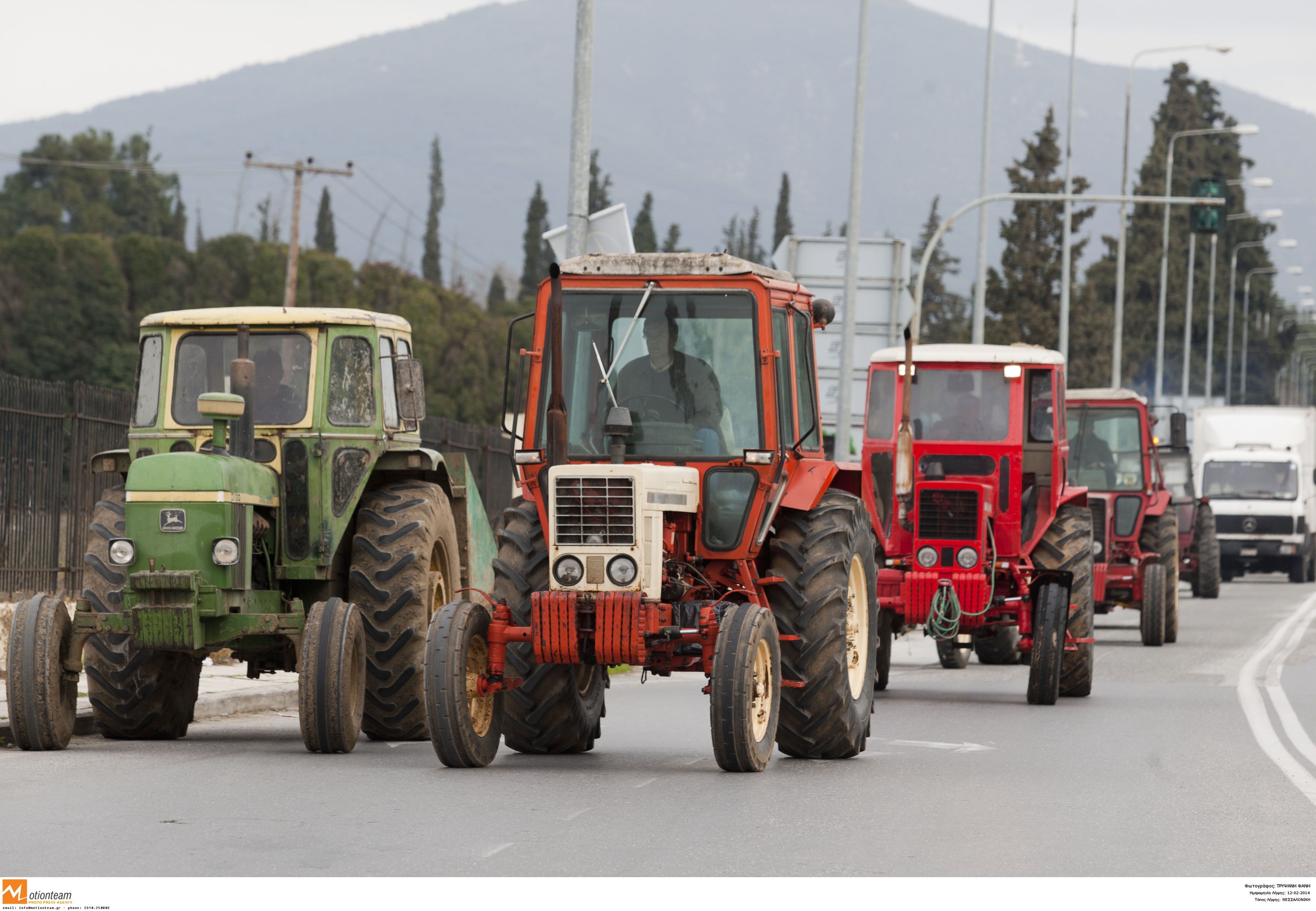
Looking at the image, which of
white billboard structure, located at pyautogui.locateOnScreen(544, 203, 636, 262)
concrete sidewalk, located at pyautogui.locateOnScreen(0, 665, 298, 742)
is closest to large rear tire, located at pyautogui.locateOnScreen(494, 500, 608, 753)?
concrete sidewalk, located at pyautogui.locateOnScreen(0, 665, 298, 742)

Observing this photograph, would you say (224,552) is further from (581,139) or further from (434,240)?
(434,240)

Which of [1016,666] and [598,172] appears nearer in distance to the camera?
[1016,666]

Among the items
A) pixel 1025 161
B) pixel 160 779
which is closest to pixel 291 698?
pixel 160 779

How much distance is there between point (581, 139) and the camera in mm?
19859

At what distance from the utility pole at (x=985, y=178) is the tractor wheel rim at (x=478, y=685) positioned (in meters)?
27.8

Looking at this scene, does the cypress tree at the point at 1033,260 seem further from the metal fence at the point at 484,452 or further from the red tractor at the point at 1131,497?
the red tractor at the point at 1131,497

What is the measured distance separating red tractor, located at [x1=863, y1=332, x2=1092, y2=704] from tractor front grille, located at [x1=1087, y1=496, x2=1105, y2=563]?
414cm

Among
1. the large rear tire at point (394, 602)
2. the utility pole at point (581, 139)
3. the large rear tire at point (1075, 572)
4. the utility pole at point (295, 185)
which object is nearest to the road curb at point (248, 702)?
the large rear tire at point (394, 602)

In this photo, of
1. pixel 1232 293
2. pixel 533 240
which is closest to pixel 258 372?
pixel 1232 293

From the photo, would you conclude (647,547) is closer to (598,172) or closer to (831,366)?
(831,366)

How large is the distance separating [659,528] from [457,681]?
1368 millimetres

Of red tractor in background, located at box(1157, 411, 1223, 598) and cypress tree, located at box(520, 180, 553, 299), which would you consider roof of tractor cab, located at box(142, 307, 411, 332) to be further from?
cypress tree, located at box(520, 180, 553, 299)

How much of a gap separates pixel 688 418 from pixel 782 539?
907mm

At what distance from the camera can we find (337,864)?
7996mm
